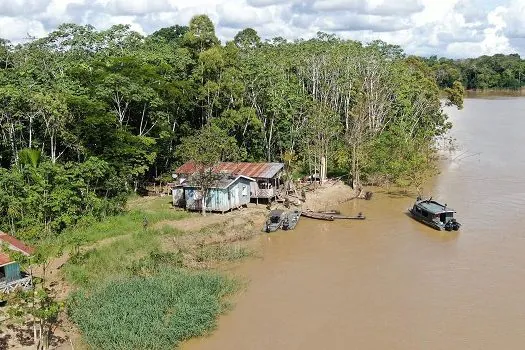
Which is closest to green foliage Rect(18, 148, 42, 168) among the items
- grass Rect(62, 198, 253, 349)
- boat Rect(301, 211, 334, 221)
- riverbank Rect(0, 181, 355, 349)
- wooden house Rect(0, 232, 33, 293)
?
grass Rect(62, 198, 253, 349)

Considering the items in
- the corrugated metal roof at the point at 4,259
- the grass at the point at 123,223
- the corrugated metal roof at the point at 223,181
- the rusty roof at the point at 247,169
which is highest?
the rusty roof at the point at 247,169

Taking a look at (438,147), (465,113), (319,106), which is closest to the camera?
(319,106)

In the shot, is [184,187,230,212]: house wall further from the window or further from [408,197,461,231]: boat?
[408,197,461,231]: boat

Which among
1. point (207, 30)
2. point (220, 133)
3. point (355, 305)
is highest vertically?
point (207, 30)

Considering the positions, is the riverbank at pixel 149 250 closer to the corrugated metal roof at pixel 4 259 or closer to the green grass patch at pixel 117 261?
the green grass patch at pixel 117 261

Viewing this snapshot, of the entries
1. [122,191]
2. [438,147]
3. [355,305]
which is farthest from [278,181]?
[438,147]

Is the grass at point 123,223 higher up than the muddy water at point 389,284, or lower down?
higher up

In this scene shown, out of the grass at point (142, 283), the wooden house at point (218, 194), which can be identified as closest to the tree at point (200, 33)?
the wooden house at point (218, 194)

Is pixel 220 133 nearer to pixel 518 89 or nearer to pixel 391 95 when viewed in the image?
pixel 391 95
